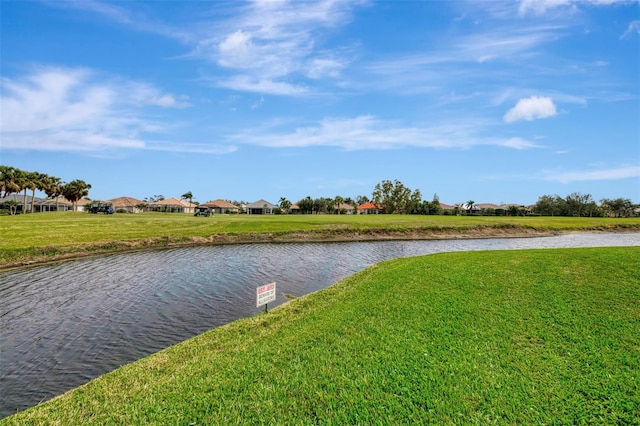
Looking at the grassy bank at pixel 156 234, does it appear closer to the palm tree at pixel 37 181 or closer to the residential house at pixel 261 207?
the palm tree at pixel 37 181

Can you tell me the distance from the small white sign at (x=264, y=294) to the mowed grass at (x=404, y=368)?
521 mm

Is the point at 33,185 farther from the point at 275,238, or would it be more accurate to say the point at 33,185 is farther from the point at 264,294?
the point at 264,294

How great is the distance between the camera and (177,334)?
973 cm

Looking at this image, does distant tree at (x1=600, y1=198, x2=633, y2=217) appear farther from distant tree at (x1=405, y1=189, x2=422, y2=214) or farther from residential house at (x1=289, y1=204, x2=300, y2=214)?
residential house at (x1=289, y1=204, x2=300, y2=214)

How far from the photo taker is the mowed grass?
4777 mm

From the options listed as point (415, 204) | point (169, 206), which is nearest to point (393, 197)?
point (415, 204)

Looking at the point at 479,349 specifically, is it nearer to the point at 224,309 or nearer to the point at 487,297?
the point at 487,297

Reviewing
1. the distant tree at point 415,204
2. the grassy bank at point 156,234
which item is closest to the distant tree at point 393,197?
the distant tree at point 415,204

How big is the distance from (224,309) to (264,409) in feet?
25.3

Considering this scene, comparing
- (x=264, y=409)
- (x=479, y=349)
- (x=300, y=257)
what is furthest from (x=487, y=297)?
(x=300, y=257)

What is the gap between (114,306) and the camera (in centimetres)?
1227

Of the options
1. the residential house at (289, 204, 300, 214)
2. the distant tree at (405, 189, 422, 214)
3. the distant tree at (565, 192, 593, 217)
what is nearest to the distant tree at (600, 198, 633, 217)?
the distant tree at (565, 192, 593, 217)

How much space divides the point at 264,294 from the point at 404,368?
19.0 ft

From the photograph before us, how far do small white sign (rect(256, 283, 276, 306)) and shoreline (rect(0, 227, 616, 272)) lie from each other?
17.4m
